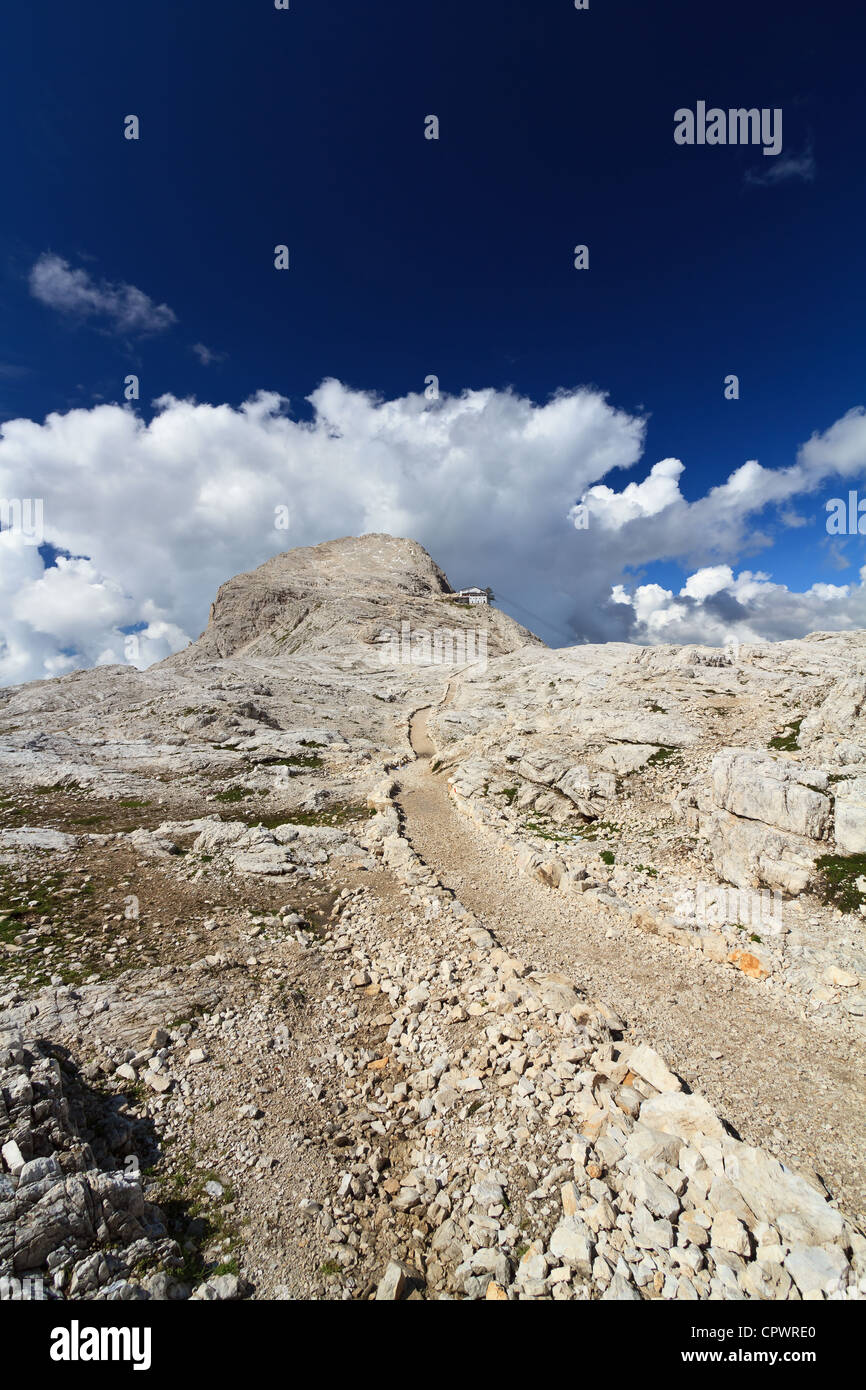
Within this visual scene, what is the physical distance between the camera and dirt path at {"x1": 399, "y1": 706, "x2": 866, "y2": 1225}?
8.99 metres

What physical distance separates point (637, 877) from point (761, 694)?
17531mm

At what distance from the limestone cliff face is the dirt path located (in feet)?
269

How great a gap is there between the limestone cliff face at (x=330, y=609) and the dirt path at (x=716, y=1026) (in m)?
81.9

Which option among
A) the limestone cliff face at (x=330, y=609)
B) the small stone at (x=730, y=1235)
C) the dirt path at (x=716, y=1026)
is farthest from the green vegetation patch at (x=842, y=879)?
the limestone cliff face at (x=330, y=609)

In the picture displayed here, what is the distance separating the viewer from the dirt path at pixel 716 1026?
8.99 m

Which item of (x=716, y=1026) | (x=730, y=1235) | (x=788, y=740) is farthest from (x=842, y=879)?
(x=730, y=1235)

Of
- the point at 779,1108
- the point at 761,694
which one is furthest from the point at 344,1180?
the point at 761,694

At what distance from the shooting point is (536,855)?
21156 mm

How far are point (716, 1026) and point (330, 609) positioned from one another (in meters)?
109

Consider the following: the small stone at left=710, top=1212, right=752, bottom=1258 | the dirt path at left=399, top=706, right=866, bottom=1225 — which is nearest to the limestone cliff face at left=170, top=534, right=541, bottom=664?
the dirt path at left=399, top=706, right=866, bottom=1225

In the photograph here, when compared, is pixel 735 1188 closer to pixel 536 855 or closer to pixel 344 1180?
pixel 344 1180

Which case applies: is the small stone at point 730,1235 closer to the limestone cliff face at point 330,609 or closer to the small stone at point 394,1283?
the small stone at point 394,1283

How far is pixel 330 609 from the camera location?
112750 mm

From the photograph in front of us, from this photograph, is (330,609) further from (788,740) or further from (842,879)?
(842,879)
